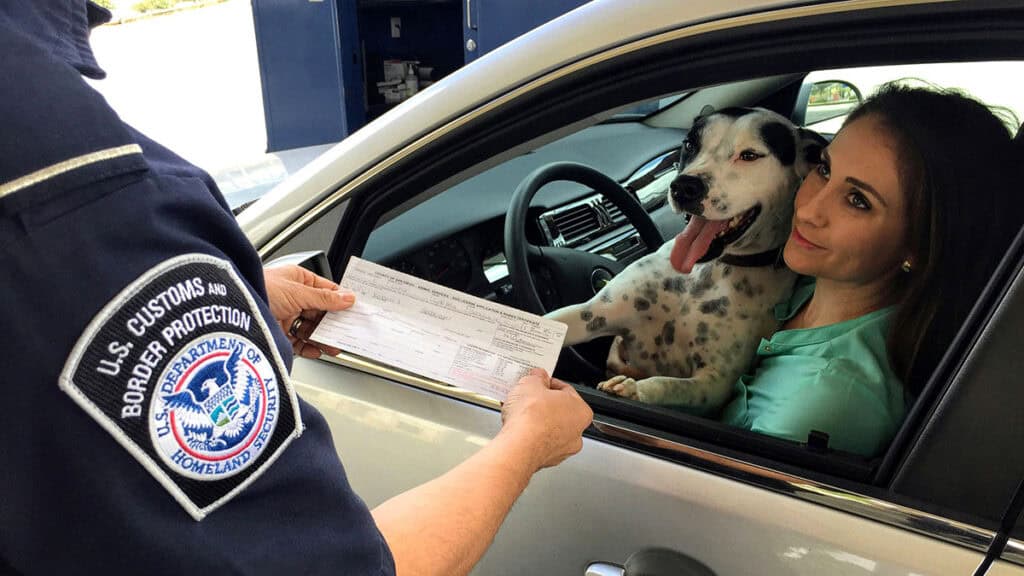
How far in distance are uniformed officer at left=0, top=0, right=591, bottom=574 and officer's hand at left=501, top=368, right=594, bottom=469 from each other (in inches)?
13.3

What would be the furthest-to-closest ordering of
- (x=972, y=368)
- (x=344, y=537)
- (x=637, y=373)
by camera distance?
(x=637, y=373) → (x=972, y=368) → (x=344, y=537)

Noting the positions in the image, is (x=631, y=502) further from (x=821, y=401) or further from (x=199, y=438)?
(x=199, y=438)

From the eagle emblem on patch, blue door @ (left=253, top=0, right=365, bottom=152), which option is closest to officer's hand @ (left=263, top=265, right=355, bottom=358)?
the eagle emblem on patch

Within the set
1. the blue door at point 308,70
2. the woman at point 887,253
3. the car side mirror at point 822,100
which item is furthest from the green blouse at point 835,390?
the blue door at point 308,70

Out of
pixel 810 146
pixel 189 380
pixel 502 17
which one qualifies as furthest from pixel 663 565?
pixel 502 17

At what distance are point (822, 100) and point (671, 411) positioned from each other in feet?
3.45

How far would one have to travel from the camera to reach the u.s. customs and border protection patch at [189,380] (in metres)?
0.43

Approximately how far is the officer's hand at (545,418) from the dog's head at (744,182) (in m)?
0.49

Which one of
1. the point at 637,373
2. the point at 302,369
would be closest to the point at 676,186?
the point at 637,373

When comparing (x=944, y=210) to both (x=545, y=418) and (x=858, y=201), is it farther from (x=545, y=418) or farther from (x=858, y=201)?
(x=545, y=418)

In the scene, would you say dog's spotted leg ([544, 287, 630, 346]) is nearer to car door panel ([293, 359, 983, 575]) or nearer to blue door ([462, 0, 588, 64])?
car door panel ([293, 359, 983, 575])

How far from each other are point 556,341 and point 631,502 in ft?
0.78

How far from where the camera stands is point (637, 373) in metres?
1.46

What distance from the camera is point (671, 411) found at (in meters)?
1.06
